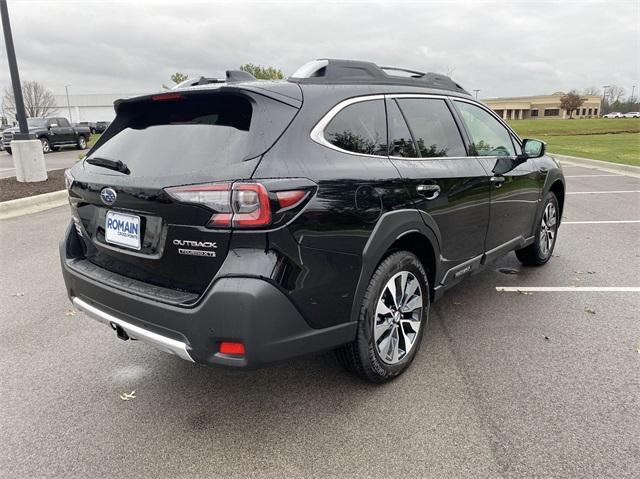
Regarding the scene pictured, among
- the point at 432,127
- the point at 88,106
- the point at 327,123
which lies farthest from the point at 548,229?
the point at 88,106

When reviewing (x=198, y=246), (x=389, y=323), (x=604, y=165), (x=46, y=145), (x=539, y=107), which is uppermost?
(x=539, y=107)

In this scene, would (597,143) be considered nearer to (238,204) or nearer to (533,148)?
(533,148)

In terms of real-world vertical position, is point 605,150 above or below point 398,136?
below

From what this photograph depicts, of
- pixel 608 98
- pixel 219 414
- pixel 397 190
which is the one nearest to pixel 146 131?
pixel 397 190

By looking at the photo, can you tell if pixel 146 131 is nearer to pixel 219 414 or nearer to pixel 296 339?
pixel 296 339

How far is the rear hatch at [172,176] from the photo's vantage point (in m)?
2.29

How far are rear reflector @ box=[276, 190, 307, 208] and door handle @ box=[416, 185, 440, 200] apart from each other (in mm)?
1005

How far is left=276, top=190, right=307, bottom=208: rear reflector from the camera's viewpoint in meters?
2.23

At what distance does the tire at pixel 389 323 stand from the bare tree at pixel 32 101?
7534 cm

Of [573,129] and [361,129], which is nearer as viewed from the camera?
[361,129]

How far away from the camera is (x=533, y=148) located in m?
4.75

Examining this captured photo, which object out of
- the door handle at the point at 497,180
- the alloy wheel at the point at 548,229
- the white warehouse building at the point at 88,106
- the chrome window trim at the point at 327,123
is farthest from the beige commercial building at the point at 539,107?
the chrome window trim at the point at 327,123

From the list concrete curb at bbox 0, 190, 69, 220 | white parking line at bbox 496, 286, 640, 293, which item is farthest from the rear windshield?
concrete curb at bbox 0, 190, 69, 220

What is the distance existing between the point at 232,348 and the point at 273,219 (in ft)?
2.06
